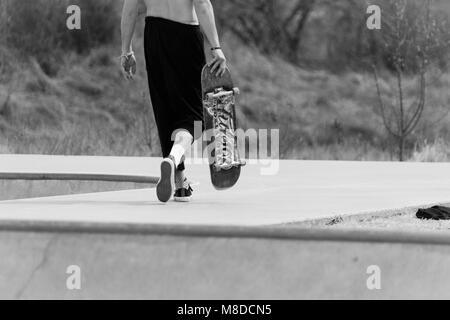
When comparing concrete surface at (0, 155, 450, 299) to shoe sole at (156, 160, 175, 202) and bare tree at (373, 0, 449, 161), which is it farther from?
bare tree at (373, 0, 449, 161)

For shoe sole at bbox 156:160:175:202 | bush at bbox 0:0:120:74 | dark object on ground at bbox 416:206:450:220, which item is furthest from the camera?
bush at bbox 0:0:120:74

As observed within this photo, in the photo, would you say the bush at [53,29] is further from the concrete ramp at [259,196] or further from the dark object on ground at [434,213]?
the dark object on ground at [434,213]

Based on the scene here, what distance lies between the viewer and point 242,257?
5227mm

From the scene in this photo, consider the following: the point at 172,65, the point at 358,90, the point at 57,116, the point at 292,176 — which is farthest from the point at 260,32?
the point at 172,65

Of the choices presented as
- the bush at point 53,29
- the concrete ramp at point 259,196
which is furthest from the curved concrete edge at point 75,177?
the bush at point 53,29

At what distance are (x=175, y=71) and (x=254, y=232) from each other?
Answer: 8.27ft

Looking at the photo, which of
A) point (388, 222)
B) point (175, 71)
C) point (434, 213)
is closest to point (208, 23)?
point (175, 71)

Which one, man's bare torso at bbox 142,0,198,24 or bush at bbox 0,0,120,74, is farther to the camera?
bush at bbox 0,0,120,74

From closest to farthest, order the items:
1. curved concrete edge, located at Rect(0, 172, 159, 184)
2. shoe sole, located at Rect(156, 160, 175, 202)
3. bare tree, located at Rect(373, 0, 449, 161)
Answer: shoe sole, located at Rect(156, 160, 175, 202), curved concrete edge, located at Rect(0, 172, 159, 184), bare tree, located at Rect(373, 0, 449, 161)

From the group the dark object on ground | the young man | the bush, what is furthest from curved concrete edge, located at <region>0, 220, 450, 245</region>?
the bush

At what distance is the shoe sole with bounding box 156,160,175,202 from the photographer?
726cm

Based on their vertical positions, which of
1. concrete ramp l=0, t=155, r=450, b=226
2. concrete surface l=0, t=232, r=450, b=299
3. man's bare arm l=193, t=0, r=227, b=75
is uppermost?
man's bare arm l=193, t=0, r=227, b=75

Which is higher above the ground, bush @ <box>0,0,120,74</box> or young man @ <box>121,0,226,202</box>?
bush @ <box>0,0,120,74</box>

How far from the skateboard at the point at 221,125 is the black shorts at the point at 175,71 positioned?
0.08 m
